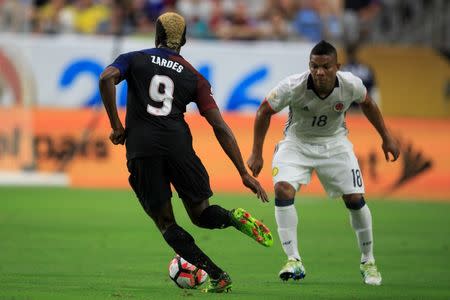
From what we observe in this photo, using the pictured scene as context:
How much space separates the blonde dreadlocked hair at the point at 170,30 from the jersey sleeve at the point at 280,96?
1506mm

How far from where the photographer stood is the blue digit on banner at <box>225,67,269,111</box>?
25.4 meters

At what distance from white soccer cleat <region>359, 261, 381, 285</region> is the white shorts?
0.73 meters

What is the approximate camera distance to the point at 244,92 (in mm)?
25406

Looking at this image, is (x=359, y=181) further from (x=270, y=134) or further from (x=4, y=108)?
(x=4, y=108)

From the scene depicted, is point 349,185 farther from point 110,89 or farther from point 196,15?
point 196,15

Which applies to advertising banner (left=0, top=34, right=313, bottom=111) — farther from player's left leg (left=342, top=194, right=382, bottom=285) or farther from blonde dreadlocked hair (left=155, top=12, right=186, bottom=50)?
blonde dreadlocked hair (left=155, top=12, right=186, bottom=50)

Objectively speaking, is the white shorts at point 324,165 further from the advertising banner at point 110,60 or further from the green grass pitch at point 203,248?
the advertising banner at point 110,60

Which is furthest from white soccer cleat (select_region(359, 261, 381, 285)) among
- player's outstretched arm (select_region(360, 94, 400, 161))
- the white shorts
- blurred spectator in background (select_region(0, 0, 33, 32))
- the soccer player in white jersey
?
blurred spectator in background (select_region(0, 0, 33, 32))

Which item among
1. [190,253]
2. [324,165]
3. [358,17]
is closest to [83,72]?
[358,17]

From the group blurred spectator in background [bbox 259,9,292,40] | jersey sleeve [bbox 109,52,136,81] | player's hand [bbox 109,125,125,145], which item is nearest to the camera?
jersey sleeve [bbox 109,52,136,81]

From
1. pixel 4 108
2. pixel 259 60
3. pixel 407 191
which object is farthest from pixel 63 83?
pixel 407 191

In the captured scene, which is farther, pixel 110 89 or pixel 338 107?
pixel 338 107

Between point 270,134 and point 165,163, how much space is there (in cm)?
1375

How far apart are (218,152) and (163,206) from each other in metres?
13.3
